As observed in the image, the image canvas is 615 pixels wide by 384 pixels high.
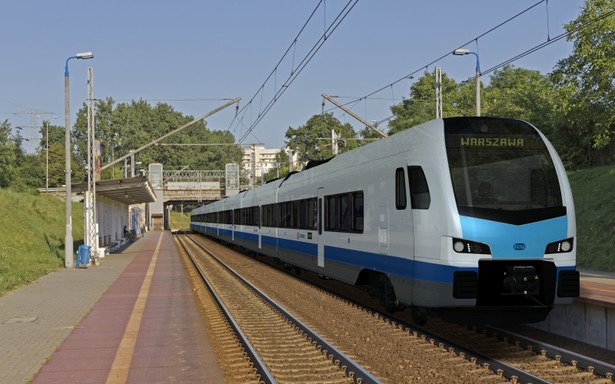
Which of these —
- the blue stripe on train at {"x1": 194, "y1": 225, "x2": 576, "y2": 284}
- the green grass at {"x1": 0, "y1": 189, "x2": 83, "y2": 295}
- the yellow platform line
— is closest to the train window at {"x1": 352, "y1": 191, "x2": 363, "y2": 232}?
the blue stripe on train at {"x1": 194, "y1": 225, "x2": 576, "y2": 284}

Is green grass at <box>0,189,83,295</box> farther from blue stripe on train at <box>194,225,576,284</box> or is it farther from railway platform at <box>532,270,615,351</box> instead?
railway platform at <box>532,270,615,351</box>

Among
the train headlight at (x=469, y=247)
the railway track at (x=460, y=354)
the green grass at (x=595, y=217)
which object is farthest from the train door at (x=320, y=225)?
the green grass at (x=595, y=217)

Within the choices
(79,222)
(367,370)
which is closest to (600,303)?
(367,370)

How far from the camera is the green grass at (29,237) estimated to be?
21.6m

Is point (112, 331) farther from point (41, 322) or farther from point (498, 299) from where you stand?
point (498, 299)

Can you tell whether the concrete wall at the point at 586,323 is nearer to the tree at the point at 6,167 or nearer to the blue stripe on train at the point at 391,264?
the blue stripe on train at the point at 391,264

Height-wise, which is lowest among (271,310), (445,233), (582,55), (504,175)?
(271,310)

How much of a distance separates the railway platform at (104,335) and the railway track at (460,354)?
6.86ft

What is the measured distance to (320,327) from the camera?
37.6ft

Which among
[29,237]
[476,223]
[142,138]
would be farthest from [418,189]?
[142,138]

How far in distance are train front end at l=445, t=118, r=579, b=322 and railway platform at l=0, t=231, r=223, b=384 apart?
374 centimetres

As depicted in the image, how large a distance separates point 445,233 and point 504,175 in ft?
4.20

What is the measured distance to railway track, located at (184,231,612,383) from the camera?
7.81 metres

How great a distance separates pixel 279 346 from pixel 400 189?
3021mm
